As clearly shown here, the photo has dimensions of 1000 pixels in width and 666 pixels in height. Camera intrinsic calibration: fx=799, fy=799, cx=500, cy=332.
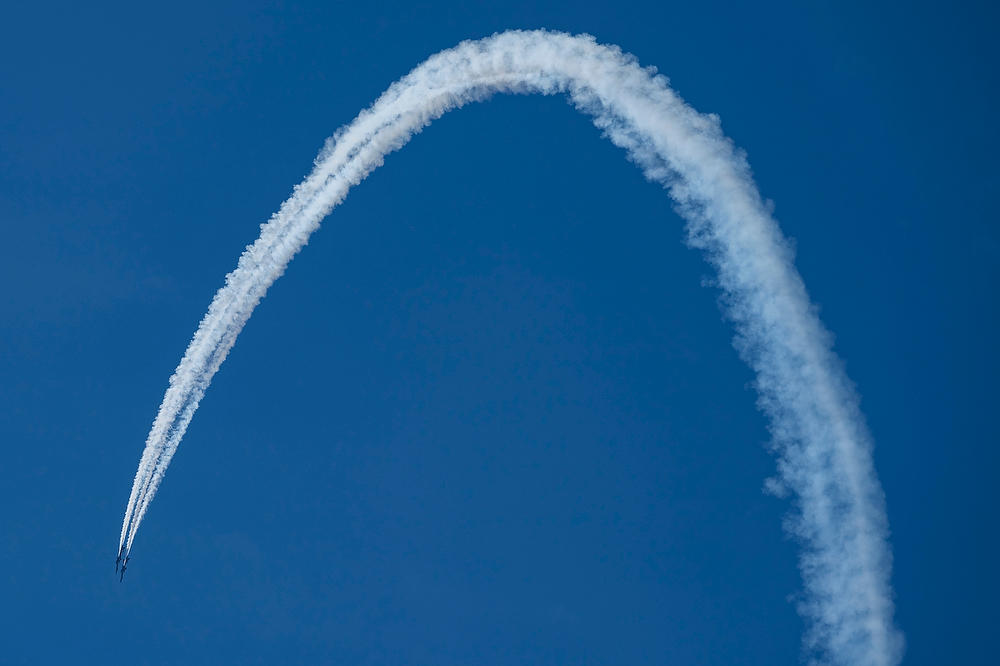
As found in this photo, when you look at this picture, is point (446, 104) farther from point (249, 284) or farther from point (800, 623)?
point (800, 623)

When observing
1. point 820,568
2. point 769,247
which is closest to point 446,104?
point 769,247

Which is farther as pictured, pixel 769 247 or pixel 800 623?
pixel 800 623

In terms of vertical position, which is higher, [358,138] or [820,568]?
[358,138]

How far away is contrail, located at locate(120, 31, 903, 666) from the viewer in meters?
15.1

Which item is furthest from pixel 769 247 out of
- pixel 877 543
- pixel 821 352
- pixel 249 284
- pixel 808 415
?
pixel 249 284

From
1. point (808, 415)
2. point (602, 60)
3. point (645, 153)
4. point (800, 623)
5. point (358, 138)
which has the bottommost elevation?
point (800, 623)

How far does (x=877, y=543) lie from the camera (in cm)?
1575

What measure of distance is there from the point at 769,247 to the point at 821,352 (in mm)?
2249

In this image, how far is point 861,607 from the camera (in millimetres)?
15938

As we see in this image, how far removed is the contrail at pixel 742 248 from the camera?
594 inches

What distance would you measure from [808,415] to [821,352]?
1260 millimetres

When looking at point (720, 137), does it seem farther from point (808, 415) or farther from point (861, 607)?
point (861, 607)

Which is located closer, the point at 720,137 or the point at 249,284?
the point at 720,137

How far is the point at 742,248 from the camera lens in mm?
15188
